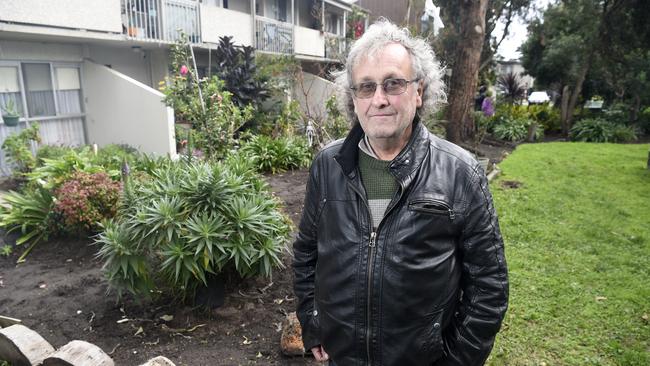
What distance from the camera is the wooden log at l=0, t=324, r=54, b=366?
9.72 feet

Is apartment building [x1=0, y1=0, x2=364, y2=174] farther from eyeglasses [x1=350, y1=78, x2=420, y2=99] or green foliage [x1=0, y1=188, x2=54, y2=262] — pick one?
eyeglasses [x1=350, y1=78, x2=420, y2=99]

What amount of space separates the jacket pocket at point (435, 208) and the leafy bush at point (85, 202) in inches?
182

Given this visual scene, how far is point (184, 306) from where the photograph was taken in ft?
12.6

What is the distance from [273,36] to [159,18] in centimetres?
Answer: 555

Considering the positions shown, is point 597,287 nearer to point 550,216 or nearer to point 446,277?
point 550,216

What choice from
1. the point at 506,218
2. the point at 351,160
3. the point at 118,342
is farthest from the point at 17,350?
the point at 506,218

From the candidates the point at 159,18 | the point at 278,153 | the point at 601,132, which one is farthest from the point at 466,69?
the point at 159,18

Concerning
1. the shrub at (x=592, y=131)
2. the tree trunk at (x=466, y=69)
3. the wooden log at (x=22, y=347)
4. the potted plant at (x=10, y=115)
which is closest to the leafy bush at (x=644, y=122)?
the shrub at (x=592, y=131)

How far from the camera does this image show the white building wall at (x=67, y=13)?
24.3ft

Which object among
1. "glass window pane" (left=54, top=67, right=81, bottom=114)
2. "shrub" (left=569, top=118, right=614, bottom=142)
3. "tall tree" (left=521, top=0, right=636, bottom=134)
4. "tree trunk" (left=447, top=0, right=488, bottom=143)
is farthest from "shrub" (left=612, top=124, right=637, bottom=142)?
"glass window pane" (left=54, top=67, right=81, bottom=114)

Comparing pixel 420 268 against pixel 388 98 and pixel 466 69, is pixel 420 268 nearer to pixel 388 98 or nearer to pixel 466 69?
pixel 388 98

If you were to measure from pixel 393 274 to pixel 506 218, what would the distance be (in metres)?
5.75

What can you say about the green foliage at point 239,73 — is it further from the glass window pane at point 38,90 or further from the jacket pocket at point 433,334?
the jacket pocket at point 433,334

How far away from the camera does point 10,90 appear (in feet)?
27.8
